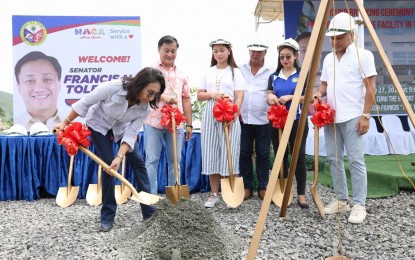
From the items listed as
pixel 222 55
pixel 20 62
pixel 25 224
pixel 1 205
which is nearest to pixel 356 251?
pixel 222 55

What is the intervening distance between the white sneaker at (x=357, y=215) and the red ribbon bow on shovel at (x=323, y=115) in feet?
2.19

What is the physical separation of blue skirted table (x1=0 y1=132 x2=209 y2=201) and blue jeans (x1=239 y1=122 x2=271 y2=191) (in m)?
0.93

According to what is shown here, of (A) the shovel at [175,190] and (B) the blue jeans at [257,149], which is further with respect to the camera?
(B) the blue jeans at [257,149]

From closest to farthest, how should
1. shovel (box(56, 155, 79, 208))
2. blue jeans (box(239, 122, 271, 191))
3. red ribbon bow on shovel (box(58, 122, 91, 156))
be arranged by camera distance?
red ribbon bow on shovel (box(58, 122, 91, 156))
blue jeans (box(239, 122, 271, 191))
shovel (box(56, 155, 79, 208))

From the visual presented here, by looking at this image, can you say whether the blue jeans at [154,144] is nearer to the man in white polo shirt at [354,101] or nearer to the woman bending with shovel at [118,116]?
the woman bending with shovel at [118,116]

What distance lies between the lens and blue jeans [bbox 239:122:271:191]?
4.16 m

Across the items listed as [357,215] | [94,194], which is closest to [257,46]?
[357,215]

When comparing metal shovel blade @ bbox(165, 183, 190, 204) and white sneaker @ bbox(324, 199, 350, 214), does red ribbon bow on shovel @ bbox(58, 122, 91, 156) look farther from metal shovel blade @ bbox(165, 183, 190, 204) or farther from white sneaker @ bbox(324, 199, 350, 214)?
white sneaker @ bbox(324, 199, 350, 214)

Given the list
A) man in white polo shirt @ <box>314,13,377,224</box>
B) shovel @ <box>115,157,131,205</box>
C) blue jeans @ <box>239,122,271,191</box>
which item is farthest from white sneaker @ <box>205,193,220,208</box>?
man in white polo shirt @ <box>314,13,377,224</box>

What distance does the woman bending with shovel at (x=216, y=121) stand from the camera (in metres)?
3.94

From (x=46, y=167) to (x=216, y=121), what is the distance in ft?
7.11

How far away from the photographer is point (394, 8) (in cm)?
913

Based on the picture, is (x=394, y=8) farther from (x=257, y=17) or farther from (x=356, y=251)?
(x=356, y=251)

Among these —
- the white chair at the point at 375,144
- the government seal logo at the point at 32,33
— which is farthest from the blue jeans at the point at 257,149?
the white chair at the point at 375,144
